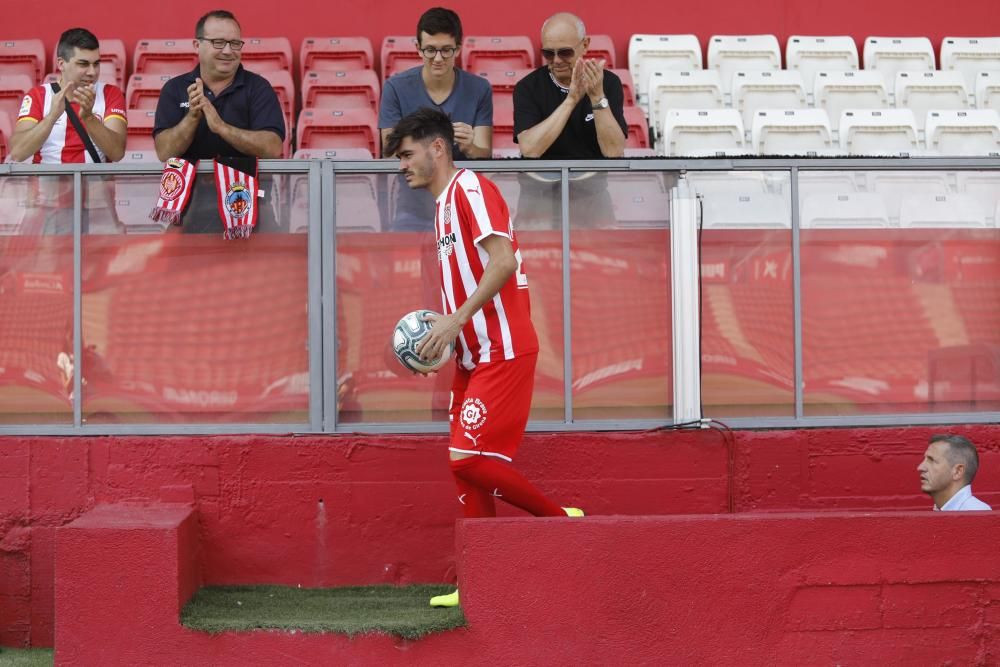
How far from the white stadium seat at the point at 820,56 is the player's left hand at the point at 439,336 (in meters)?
7.18

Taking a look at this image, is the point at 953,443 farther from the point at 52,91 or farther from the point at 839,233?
the point at 52,91

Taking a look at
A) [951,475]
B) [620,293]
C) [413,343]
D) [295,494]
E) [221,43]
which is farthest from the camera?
[221,43]

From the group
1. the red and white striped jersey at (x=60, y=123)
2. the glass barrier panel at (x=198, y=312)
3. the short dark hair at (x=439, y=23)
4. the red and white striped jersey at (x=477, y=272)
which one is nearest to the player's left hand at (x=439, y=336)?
the red and white striped jersey at (x=477, y=272)

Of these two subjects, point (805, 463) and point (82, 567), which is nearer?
point (82, 567)

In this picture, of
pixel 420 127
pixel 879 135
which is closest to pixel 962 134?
pixel 879 135

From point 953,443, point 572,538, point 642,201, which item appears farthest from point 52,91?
point 953,443

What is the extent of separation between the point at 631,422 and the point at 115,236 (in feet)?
9.05

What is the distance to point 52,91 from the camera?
6.61 meters

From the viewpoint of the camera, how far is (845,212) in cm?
636

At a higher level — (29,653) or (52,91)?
(52,91)

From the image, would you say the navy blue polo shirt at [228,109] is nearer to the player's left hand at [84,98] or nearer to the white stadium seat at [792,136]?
the player's left hand at [84,98]

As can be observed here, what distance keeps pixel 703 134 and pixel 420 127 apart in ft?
15.8

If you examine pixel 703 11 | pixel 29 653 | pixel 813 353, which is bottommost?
pixel 29 653

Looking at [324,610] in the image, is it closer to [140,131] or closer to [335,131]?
[335,131]
